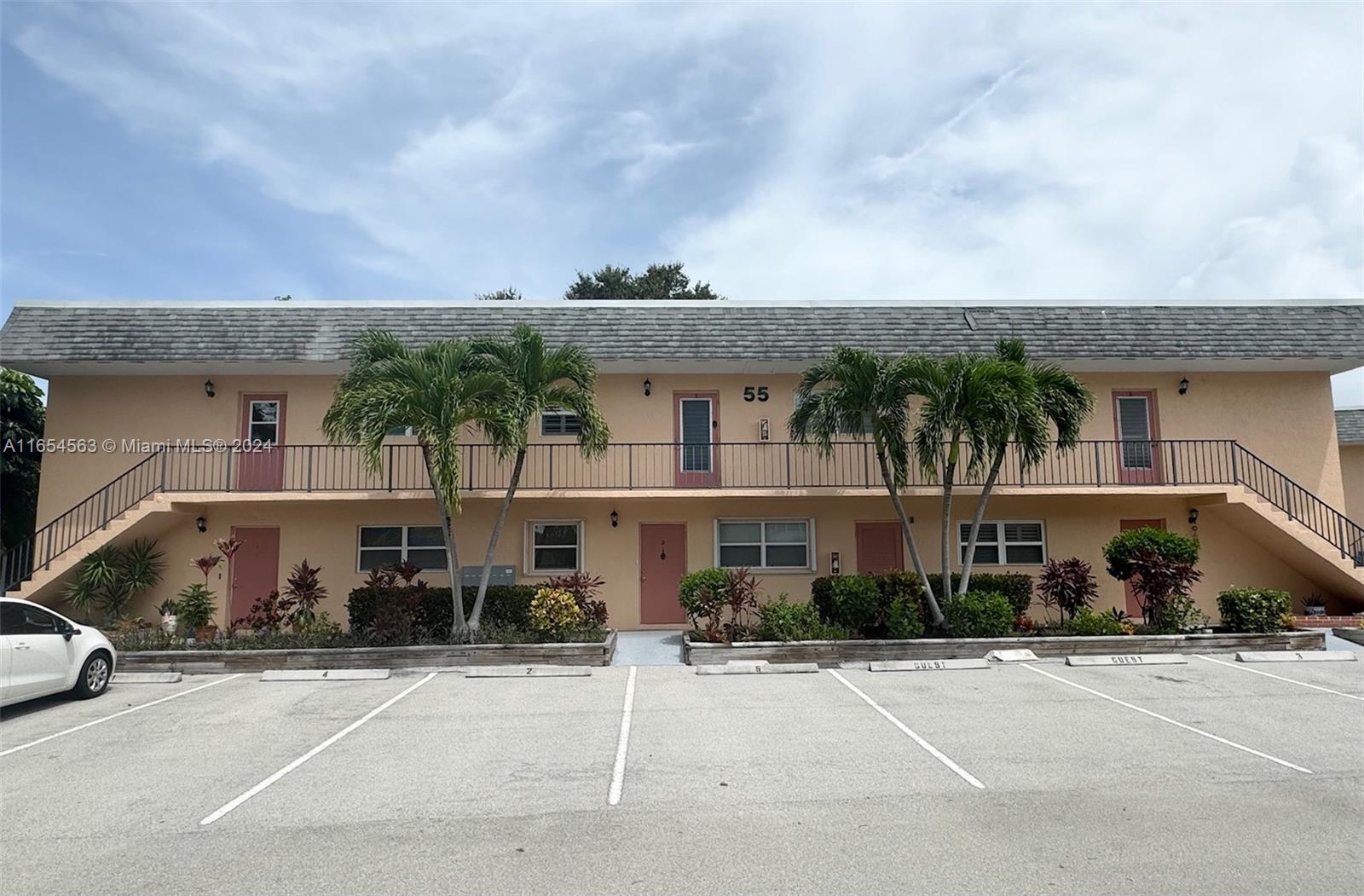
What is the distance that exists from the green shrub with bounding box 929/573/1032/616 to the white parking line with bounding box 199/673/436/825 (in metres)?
9.35

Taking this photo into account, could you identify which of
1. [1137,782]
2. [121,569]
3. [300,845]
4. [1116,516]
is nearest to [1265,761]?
[1137,782]

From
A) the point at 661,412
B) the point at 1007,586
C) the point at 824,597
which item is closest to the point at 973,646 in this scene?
the point at 824,597

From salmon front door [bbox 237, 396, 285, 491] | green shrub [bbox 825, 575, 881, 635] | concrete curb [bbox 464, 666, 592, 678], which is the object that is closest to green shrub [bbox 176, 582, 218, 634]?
salmon front door [bbox 237, 396, 285, 491]

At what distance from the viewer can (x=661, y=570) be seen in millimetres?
17391

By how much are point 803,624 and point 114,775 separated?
940cm

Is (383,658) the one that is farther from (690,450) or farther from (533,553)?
(690,450)

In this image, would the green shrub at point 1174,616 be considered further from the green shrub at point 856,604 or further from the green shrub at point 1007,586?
the green shrub at point 856,604

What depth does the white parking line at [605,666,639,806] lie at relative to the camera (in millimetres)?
6781

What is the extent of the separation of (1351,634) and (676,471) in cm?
1204

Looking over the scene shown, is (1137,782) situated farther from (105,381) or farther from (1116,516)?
(105,381)

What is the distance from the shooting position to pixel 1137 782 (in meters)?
6.96

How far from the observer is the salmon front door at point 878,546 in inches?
692

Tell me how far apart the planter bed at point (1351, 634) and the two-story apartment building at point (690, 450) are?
1838 millimetres

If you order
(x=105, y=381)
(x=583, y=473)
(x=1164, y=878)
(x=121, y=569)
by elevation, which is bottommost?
(x=1164, y=878)
